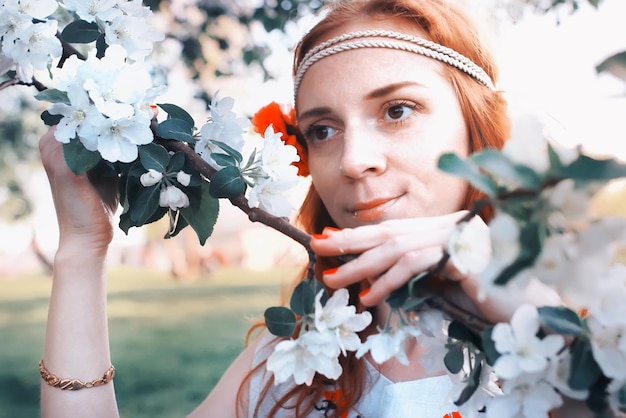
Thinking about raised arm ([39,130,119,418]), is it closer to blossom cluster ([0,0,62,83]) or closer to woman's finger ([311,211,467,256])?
blossom cluster ([0,0,62,83])

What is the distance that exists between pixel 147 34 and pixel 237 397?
869mm

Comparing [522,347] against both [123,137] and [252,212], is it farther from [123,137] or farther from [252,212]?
[123,137]

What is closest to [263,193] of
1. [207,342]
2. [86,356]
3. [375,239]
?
[375,239]

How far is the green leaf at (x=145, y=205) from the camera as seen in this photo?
913 mm

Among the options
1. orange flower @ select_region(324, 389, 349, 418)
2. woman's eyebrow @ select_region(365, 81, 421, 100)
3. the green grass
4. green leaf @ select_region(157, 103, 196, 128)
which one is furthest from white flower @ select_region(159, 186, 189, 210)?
the green grass

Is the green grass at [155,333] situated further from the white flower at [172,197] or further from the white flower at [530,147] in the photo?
the white flower at [530,147]

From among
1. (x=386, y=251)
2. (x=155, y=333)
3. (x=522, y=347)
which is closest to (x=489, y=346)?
(x=522, y=347)

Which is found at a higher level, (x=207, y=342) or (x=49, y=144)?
(x=49, y=144)

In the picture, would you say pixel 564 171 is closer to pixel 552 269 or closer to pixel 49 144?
pixel 552 269

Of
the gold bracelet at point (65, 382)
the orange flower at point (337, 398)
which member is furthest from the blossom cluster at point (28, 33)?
the orange flower at point (337, 398)

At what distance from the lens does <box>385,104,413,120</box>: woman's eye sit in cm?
121

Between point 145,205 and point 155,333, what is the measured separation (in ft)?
22.7

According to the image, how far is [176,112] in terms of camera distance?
0.97m

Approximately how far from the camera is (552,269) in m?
0.53
